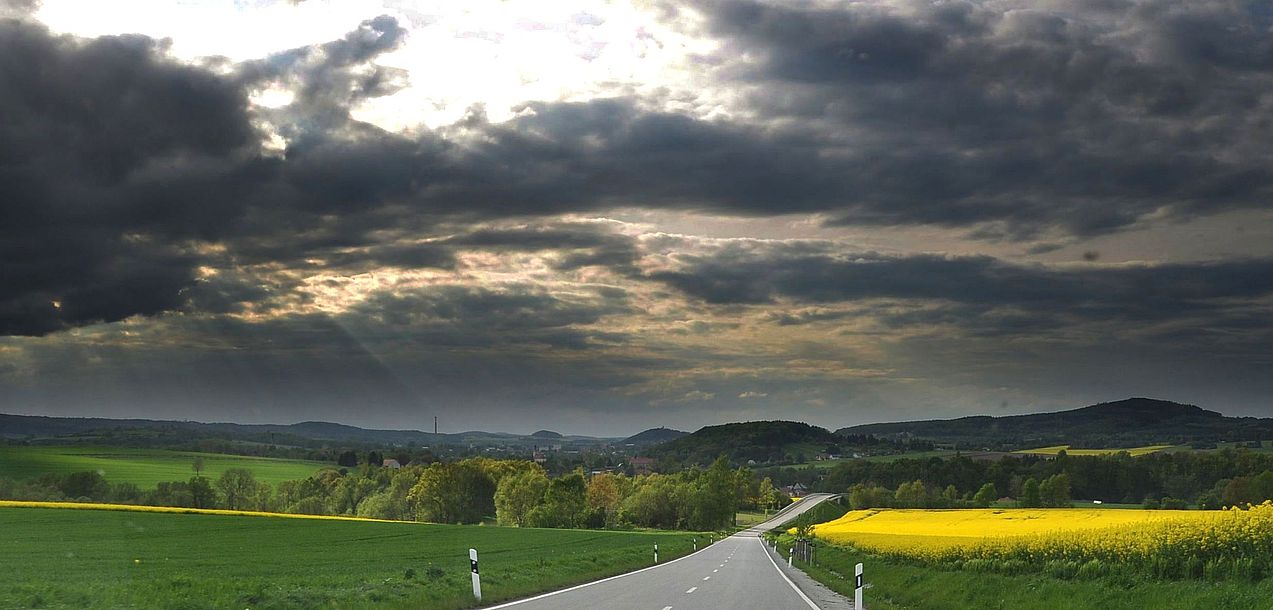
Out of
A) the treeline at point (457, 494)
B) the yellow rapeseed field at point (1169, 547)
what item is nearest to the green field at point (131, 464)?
the treeline at point (457, 494)

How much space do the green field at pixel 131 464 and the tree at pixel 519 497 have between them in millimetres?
36672

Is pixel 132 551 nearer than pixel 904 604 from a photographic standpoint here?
No

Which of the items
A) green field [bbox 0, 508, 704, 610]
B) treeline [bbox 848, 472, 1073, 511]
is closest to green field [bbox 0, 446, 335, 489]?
green field [bbox 0, 508, 704, 610]

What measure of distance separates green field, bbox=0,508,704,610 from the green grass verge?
29.4 feet

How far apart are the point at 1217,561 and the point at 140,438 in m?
198

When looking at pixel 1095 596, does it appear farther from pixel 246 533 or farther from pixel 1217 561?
pixel 246 533

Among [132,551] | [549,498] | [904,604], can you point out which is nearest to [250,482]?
[549,498]

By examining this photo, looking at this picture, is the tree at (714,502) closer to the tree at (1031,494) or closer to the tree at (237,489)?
the tree at (1031,494)

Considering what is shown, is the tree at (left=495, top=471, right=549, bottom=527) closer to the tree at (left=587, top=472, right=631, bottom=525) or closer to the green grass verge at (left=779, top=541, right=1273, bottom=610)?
the tree at (left=587, top=472, right=631, bottom=525)

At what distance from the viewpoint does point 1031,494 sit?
357 ft

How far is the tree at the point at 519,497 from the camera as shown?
120m

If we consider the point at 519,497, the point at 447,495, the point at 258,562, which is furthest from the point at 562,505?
the point at 258,562

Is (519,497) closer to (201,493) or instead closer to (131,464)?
(201,493)

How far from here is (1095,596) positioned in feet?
54.2
